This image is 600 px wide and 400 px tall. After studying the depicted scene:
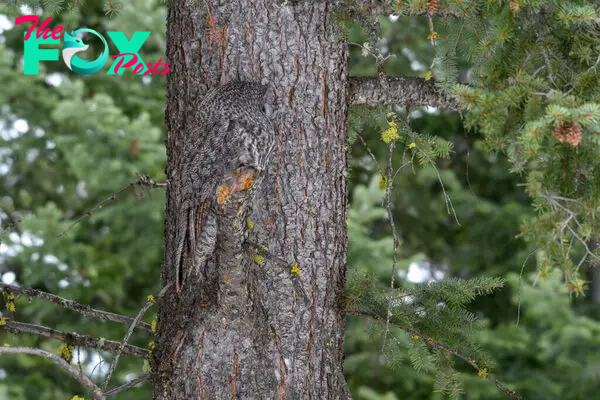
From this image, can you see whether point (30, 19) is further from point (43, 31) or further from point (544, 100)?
point (544, 100)

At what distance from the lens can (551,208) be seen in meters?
2.61

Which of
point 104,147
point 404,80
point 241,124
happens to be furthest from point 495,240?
point 241,124

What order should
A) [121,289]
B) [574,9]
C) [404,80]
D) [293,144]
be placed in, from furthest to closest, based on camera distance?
[121,289] < [404,80] < [293,144] < [574,9]

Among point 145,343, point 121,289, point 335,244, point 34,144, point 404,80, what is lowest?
point 145,343

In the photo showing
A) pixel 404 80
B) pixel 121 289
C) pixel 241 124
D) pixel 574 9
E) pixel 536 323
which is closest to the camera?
pixel 574 9

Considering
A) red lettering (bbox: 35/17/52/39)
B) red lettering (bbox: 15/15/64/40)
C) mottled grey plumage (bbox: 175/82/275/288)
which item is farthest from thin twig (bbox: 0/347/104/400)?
red lettering (bbox: 35/17/52/39)

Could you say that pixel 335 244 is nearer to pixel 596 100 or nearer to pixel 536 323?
pixel 596 100

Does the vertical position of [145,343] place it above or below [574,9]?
below

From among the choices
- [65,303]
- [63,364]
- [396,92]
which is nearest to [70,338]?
[65,303]

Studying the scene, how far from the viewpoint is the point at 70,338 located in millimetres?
3393

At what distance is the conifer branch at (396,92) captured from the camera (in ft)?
11.0

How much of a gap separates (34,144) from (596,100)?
7776 mm

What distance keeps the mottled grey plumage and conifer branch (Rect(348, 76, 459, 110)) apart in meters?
0.46

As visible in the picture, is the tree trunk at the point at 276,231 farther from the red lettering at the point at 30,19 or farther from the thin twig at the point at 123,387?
the red lettering at the point at 30,19
